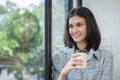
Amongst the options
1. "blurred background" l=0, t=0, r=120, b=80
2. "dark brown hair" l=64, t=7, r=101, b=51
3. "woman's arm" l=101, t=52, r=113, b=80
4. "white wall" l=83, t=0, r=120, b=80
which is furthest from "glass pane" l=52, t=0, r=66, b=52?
"woman's arm" l=101, t=52, r=113, b=80

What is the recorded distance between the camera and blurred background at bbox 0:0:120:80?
1662 mm

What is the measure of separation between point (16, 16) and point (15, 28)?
0.09 meters

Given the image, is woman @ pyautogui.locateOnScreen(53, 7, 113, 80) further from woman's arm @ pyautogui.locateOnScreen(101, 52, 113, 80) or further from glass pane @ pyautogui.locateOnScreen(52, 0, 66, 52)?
glass pane @ pyautogui.locateOnScreen(52, 0, 66, 52)

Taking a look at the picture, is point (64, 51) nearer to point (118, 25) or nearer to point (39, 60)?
point (39, 60)

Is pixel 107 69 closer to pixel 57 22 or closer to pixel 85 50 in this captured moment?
pixel 85 50

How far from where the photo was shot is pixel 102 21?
2086 mm

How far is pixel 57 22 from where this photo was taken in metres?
1.99

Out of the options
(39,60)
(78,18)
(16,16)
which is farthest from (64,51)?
(16,16)

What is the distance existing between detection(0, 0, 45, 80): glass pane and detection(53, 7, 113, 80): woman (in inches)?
13.6

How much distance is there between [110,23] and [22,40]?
0.83 metres

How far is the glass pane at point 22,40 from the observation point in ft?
5.42

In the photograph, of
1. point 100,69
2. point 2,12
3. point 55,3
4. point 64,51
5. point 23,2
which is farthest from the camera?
point 55,3

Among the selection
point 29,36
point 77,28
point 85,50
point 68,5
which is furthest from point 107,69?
point 68,5

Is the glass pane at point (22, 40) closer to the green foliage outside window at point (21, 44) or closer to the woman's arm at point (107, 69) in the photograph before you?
the green foliage outside window at point (21, 44)
